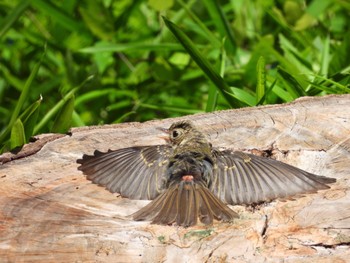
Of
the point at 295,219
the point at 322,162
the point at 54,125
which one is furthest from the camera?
the point at 54,125

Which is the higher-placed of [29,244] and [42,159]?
Result: [42,159]

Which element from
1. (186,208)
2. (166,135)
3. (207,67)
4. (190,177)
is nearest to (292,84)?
(207,67)

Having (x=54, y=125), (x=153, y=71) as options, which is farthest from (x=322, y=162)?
(x=153, y=71)

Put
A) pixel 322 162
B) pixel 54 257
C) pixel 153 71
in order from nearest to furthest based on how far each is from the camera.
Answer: pixel 54 257
pixel 322 162
pixel 153 71

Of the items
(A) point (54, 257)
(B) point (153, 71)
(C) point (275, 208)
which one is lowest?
(A) point (54, 257)

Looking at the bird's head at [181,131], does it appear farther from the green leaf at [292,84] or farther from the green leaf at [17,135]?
the green leaf at [292,84]

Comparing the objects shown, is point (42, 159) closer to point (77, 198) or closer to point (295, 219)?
point (77, 198)

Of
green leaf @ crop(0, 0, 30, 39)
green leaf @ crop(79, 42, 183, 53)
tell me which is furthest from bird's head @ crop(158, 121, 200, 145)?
green leaf @ crop(0, 0, 30, 39)
